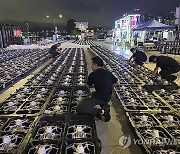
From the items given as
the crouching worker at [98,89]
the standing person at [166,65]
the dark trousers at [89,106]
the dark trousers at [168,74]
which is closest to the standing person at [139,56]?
the standing person at [166,65]

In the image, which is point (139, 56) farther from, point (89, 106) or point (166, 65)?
point (89, 106)

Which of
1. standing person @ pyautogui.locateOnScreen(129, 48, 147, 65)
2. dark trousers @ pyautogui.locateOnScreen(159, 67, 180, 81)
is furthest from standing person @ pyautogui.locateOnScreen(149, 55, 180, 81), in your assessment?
standing person @ pyautogui.locateOnScreen(129, 48, 147, 65)

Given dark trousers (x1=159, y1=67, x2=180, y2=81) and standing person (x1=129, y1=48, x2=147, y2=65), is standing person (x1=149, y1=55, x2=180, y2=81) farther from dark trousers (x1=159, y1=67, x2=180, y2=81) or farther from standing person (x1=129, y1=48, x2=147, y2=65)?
standing person (x1=129, y1=48, x2=147, y2=65)

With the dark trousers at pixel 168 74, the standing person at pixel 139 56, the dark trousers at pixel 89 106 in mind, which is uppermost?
the standing person at pixel 139 56

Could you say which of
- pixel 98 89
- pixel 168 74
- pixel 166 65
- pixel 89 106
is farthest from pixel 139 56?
pixel 89 106

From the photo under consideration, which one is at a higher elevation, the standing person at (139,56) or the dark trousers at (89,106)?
the standing person at (139,56)

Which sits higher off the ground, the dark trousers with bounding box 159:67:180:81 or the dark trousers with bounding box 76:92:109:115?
the dark trousers with bounding box 159:67:180:81

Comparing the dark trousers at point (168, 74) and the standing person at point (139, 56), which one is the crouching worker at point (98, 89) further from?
the standing person at point (139, 56)

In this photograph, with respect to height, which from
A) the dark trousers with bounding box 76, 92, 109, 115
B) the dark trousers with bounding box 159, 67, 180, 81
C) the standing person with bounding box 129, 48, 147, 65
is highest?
the standing person with bounding box 129, 48, 147, 65

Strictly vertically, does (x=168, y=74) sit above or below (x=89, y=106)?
above

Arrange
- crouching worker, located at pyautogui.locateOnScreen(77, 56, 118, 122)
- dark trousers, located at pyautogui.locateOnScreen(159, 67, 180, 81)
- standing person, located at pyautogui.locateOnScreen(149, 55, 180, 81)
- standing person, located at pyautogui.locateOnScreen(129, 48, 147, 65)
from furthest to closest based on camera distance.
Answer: standing person, located at pyautogui.locateOnScreen(129, 48, 147, 65) → dark trousers, located at pyautogui.locateOnScreen(159, 67, 180, 81) → standing person, located at pyautogui.locateOnScreen(149, 55, 180, 81) → crouching worker, located at pyautogui.locateOnScreen(77, 56, 118, 122)

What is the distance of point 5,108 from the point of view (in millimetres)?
4270

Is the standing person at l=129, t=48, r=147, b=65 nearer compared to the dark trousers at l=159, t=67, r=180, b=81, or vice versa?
the dark trousers at l=159, t=67, r=180, b=81

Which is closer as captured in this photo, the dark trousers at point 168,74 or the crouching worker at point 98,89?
the crouching worker at point 98,89
